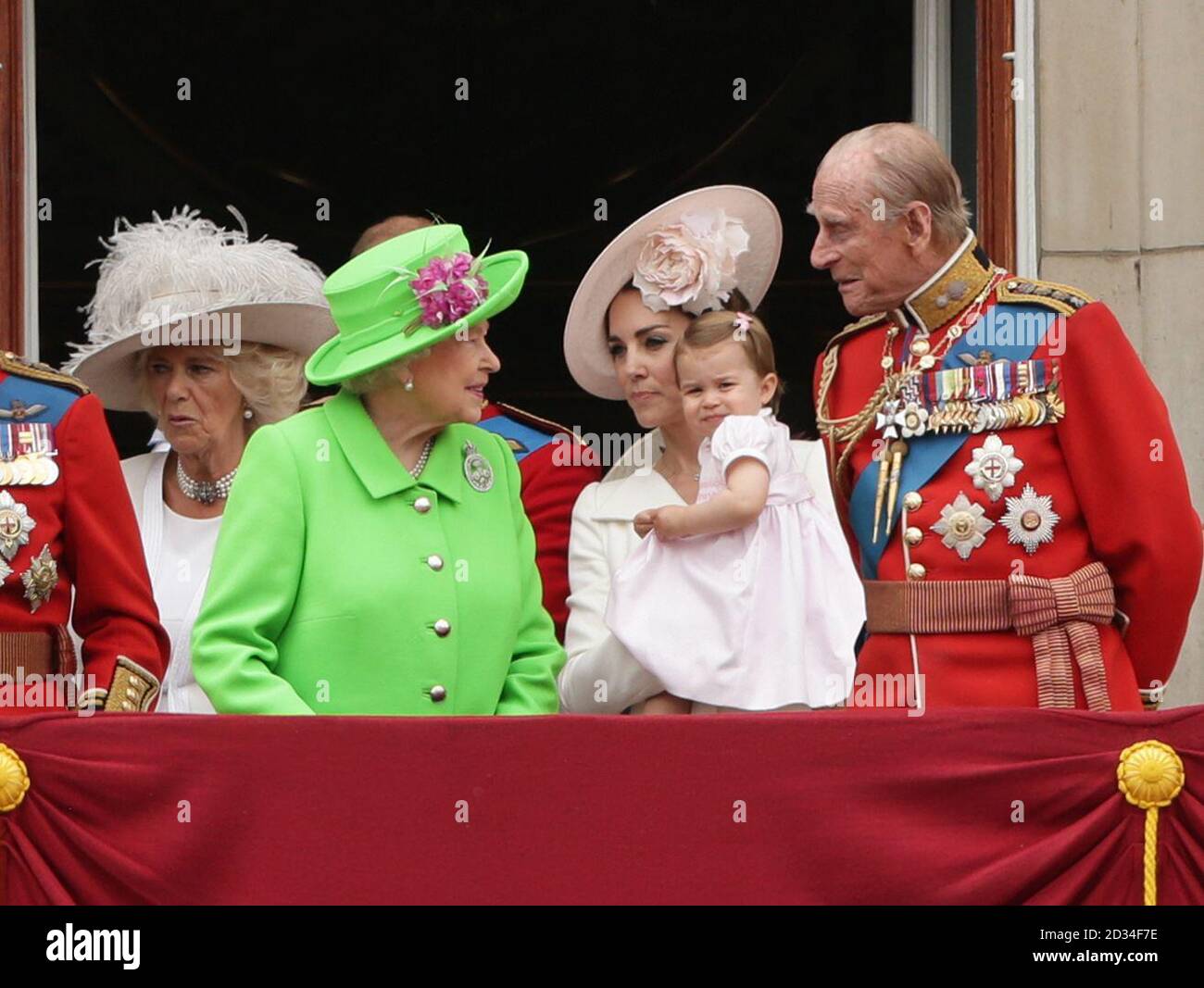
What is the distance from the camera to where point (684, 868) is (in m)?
4.09

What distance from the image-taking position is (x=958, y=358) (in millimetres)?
4992

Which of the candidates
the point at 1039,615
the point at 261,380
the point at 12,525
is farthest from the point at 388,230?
the point at 1039,615

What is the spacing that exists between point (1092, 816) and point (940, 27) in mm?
3323

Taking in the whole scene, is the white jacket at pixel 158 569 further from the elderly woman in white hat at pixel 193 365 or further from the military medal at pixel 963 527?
the military medal at pixel 963 527

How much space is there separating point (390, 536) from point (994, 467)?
1.12 metres

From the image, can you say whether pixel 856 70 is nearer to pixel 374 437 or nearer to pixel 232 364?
pixel 232 364

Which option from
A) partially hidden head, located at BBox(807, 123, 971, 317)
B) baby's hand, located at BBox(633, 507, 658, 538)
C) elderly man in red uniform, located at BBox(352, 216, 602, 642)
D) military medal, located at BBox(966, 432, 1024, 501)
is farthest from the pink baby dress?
elderly man in red uniform, located at BBox(352, 216, 602, 642)

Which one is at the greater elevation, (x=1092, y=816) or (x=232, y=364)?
(x=232, y=364)

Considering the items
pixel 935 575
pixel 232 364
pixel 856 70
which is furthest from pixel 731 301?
pixel 856 70

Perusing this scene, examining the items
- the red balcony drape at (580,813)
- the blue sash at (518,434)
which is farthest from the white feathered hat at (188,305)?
the red balcony drape at (580,813)

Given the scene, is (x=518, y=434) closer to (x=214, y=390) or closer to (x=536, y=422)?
(x=536, y=422)

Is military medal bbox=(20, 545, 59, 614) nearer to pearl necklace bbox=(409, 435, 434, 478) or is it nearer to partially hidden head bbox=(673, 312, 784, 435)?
pearl necklace bbox=(409, 435, 434, 478)

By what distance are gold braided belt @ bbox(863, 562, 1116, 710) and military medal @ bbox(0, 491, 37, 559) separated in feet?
5.08

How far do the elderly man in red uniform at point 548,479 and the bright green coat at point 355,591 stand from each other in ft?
2.02
